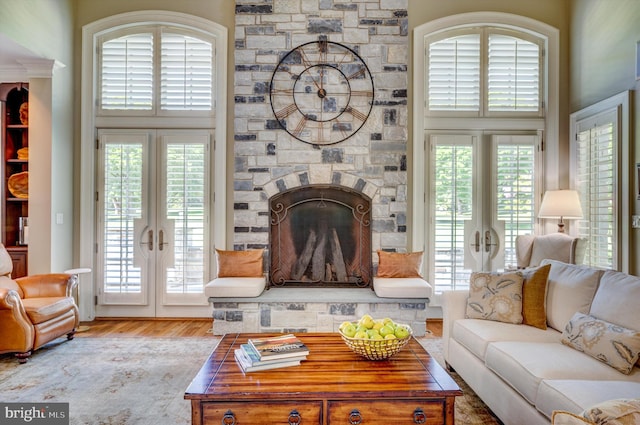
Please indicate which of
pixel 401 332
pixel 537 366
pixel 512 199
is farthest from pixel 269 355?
pixel 512 199

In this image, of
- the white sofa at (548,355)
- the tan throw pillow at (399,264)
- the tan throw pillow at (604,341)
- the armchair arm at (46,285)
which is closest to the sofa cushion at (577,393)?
the white sofa at (548,355)

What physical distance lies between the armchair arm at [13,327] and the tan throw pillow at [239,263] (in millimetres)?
1768

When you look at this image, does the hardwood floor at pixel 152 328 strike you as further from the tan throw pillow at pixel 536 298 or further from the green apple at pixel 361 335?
the green apple at pixel 361 335

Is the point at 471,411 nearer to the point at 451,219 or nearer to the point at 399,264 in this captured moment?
the point at 399,264

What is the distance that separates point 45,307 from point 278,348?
8.56 feet

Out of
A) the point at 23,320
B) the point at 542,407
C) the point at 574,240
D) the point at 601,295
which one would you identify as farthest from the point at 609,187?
the point at 23,320

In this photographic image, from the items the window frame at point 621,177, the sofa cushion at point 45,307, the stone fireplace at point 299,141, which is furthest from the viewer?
the stone fireplace at point 299,141

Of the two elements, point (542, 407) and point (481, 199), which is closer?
point (542, 407)

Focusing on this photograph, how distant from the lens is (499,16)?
4.82 m

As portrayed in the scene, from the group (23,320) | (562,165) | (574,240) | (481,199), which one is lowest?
(23,320)

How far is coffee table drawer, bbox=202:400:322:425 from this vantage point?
72.5 inches

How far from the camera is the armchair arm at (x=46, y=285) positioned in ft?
12.7

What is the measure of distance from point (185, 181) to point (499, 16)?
4.24m

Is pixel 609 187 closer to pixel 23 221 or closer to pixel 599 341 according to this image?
pixel 599 341
